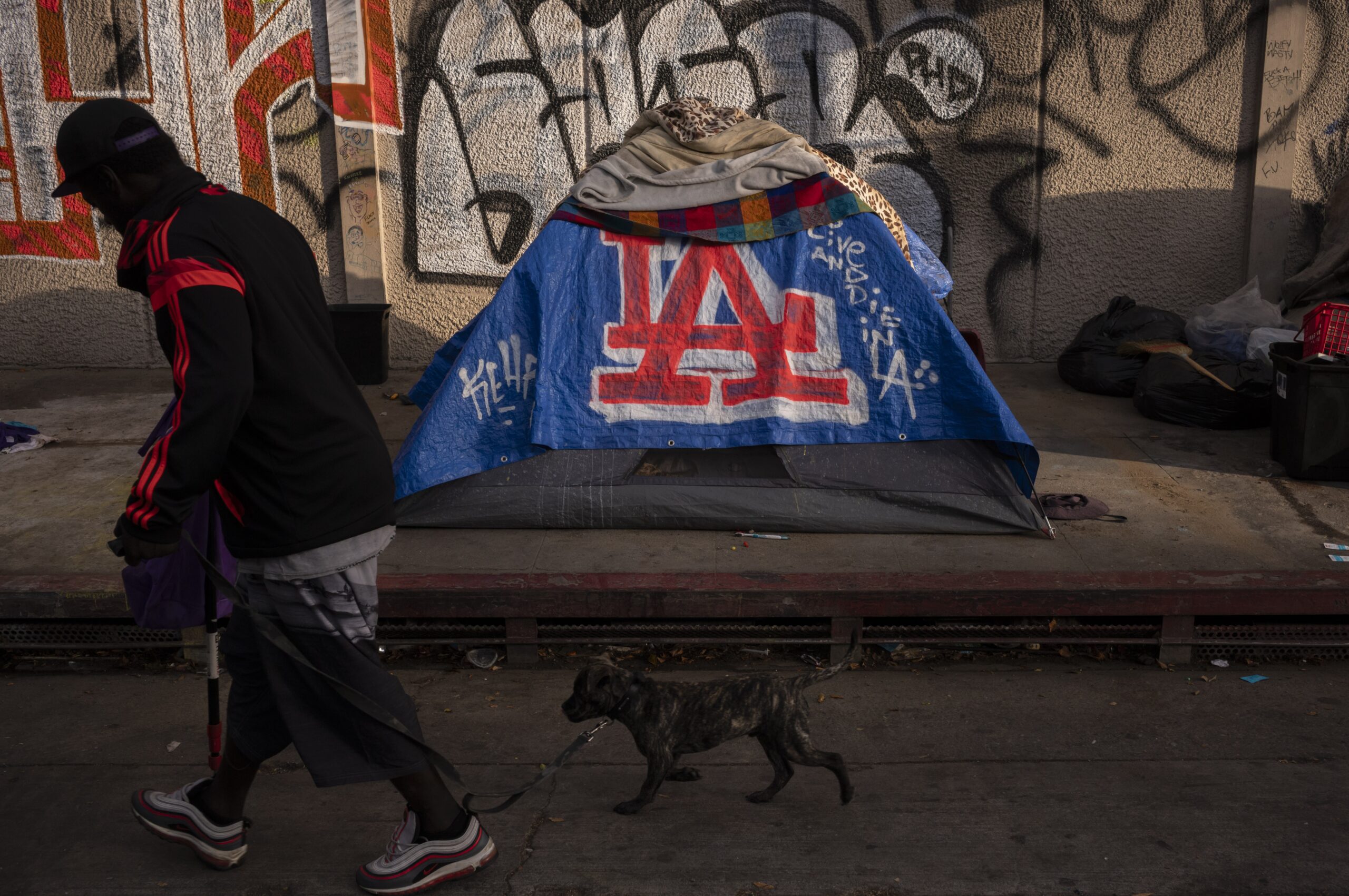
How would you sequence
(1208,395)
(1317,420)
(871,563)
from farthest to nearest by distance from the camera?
1. (1208,395)
2. (1317,420)
3. (871,563)

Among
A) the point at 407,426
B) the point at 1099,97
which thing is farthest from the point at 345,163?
the point at 1099,97

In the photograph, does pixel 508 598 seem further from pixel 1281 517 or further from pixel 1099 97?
pixel 1099 97

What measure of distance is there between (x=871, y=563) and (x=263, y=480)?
8.43 ft

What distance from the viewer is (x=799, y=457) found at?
4816 millimetres

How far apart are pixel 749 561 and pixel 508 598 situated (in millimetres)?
974

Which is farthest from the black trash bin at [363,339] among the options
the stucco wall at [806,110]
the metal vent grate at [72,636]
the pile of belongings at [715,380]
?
the metal vent grate at [72,636]

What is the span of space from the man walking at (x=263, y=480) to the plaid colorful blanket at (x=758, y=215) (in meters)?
2.15

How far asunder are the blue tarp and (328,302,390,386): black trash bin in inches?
111

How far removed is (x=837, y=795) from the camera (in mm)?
3348

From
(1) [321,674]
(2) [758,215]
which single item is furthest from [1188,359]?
(1) [321,674]

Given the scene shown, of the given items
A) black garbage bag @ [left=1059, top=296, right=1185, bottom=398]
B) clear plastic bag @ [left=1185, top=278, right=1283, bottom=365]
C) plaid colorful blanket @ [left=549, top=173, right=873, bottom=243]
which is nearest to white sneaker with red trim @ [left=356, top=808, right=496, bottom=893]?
plaid colorful blanket @ [left=549, top=173, right=873, bottom=243]

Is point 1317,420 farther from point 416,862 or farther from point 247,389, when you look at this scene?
point 247,389

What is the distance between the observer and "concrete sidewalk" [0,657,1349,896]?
296 centimetres

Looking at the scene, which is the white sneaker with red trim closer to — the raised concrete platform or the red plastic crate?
the raised concrete platform
